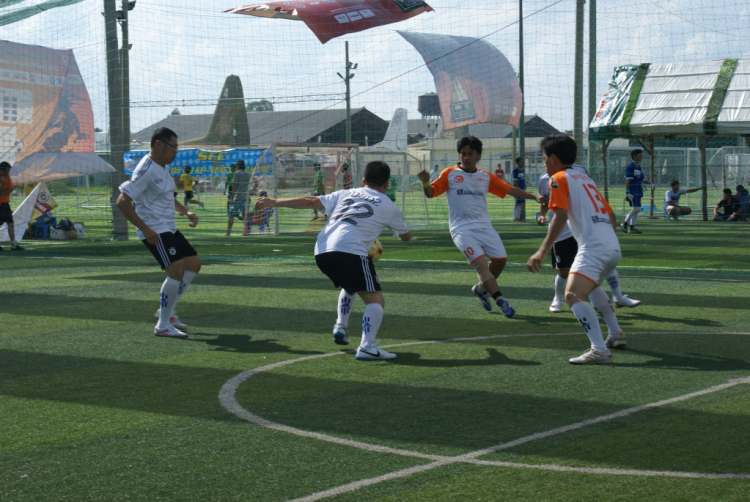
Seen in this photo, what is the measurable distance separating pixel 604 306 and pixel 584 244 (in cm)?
64

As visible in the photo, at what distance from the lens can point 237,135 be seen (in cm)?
3484

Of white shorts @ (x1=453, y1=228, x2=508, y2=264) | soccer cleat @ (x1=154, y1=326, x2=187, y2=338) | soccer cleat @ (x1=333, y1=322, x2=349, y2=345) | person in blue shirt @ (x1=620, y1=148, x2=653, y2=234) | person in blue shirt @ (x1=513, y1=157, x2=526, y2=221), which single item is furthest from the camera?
person in blue shirt @ (x1=513, y1=157, x2=526, y2=221)

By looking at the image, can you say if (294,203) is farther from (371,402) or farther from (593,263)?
(593,263)

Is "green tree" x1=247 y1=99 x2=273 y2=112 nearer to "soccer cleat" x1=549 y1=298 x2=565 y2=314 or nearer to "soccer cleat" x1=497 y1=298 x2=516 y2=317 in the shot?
"soccer cleat" x1=549 y1=298 x2=565 y2=314

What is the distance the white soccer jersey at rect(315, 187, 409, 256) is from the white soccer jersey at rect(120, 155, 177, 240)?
1.80 m

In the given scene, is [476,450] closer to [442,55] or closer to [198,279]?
[198,279]

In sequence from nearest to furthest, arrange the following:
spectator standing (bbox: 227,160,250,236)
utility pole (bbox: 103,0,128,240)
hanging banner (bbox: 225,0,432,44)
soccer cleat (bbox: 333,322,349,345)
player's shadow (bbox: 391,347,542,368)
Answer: player's shadow (bbox: 391,347,542,368) < soccer cleat (bbox: 333,322,349,345) < utility pole (bbox: 103,0,128,240) < spectator standing (bbox: 227,160,250,236) < hanging banner (bbox: 225,0,432,44)

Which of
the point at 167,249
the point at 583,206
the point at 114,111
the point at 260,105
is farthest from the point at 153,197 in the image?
the point at 260,105

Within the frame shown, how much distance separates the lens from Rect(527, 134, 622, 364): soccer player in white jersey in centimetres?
627

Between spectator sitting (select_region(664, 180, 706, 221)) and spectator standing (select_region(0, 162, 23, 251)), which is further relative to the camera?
spectator sitting (select_region(664, 180, 706, 221))

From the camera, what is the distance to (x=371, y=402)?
5.25 m

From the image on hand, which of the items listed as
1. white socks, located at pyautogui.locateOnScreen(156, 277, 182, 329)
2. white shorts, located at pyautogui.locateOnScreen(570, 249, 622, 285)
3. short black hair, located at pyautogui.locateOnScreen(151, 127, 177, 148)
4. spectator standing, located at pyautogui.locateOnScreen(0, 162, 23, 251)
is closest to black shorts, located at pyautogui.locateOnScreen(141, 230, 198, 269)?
white socks, located at pyautogui.locateOnScreen(156, 277, 182, 329)

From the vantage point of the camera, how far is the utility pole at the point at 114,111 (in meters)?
21.5

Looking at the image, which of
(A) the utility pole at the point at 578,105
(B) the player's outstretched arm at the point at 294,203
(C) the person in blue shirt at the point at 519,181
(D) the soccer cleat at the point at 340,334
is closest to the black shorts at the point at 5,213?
(A) the utility pole at the point at 578,105
